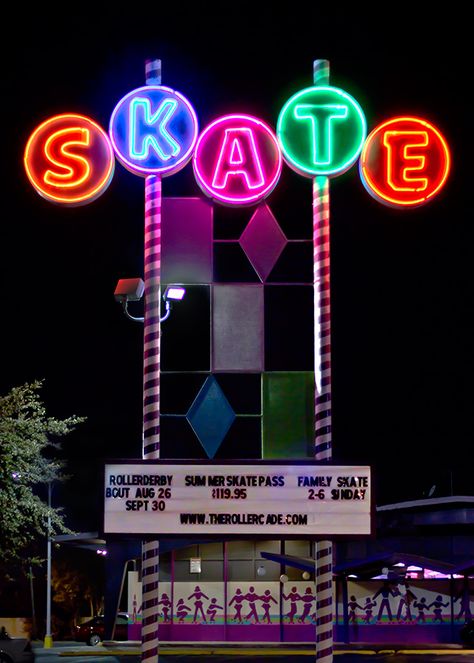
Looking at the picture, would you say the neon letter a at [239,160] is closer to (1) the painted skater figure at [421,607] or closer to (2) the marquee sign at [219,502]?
(2) the marquee sign at [219,502]

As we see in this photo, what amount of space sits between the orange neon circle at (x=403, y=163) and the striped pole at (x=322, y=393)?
1056mm

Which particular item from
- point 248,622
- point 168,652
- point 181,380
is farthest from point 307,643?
point 181,380

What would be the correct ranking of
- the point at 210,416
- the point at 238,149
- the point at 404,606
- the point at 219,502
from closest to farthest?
the point at 219,502, the point at 210,416, the point at 238,149, the point at 404,606

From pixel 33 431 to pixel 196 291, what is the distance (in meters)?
9.21

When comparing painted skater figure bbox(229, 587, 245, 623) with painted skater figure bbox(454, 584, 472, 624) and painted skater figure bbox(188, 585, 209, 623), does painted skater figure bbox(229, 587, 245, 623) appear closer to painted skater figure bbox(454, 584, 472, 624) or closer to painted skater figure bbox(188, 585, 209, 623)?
painted skater figure bbox(188, 585, 209, 623)

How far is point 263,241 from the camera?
550 inches

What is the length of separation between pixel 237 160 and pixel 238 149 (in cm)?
14

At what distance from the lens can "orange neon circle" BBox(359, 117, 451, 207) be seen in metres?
14.0

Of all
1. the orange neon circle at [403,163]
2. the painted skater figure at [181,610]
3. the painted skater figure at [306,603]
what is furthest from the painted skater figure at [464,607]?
the orange neon circle at [403,163]

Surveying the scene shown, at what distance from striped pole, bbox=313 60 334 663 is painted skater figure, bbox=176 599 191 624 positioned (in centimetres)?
2089

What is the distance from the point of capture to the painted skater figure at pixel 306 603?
32375 mm

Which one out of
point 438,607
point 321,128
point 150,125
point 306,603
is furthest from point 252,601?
point 150,125

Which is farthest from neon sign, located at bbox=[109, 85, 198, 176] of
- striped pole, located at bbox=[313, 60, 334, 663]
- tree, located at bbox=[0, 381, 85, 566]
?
tree, located at bbox=[0, 381, 85, 566]

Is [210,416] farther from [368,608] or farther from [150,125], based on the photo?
[368,608]
